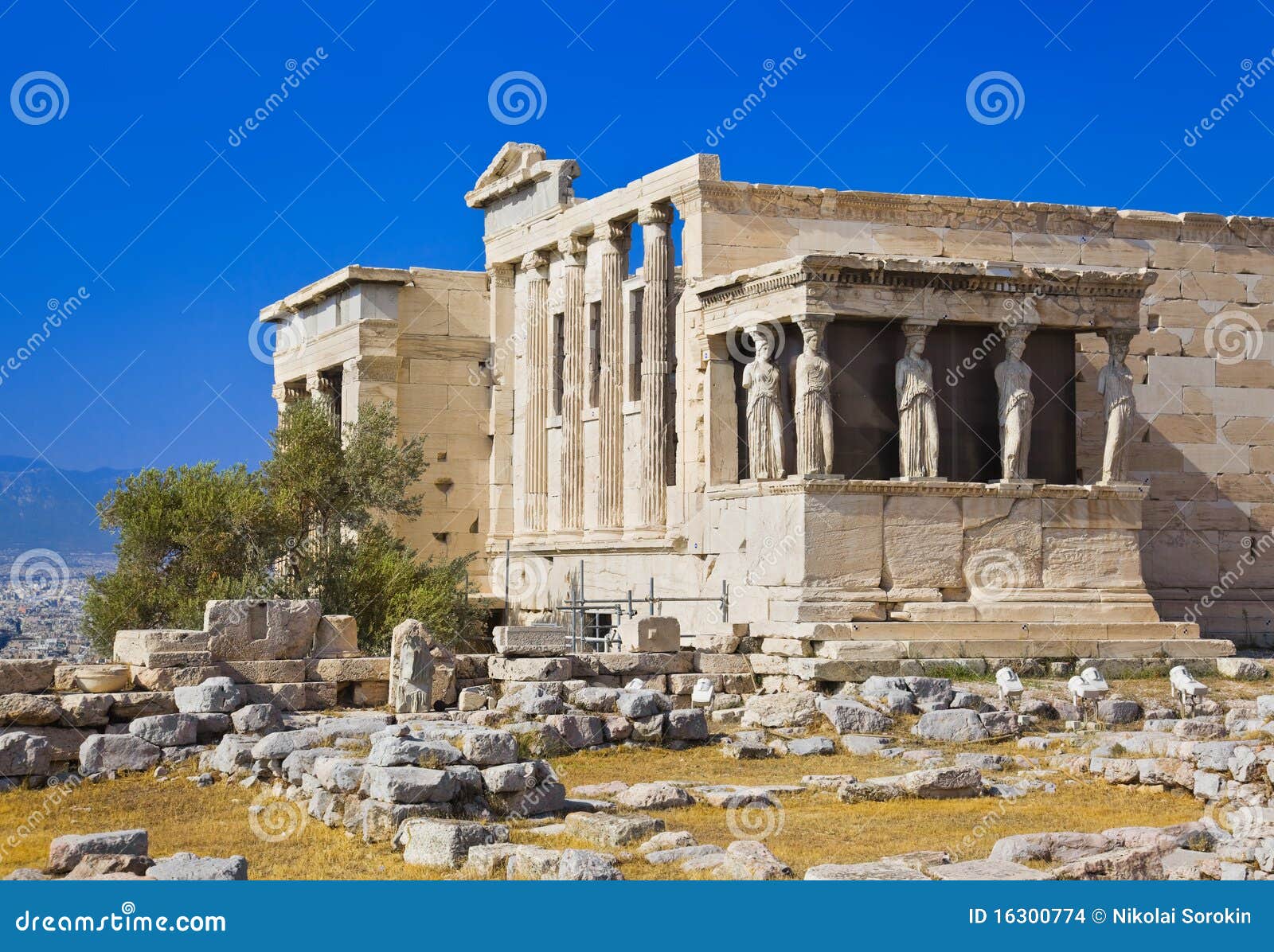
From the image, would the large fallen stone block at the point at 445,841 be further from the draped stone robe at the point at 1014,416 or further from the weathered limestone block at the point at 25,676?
the draped stone robe at the point at 1014,416

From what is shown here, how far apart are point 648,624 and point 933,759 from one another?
531cm

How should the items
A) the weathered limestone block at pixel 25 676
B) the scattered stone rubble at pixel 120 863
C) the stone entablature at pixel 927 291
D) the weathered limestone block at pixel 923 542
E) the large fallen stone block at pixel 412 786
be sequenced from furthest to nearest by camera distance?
the stone entablature at pixel 927 291
the weathered limestone block at pixel 923 542
the weathered limestone block at pixel 25 676
the large fallen stone block at pixel 412 786
the scattered stone rubble at pixel 120 863

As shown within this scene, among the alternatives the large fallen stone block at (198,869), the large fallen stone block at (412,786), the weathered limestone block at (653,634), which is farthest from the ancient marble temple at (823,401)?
the large fallen stone block at (198,869)

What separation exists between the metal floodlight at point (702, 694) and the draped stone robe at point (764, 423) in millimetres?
3241

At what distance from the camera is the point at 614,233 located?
2598 centimetres

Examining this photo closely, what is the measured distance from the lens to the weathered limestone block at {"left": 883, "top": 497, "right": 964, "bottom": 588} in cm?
1931

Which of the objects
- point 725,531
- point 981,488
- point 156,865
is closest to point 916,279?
point 981,488

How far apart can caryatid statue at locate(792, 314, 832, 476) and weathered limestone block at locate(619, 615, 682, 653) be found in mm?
2407

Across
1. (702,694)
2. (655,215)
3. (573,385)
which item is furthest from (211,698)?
(573,385)

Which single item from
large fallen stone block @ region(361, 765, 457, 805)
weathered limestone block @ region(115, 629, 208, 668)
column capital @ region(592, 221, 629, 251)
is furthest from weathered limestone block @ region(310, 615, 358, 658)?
column capital @ region(592, 221, 629, 251)

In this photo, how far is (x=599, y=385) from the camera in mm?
26344

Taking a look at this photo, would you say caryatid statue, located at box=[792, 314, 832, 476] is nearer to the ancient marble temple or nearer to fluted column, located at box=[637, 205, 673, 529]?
the ancient marble temple

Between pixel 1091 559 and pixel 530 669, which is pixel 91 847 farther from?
pixel 1091 559

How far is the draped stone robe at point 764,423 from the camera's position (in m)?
19.9
